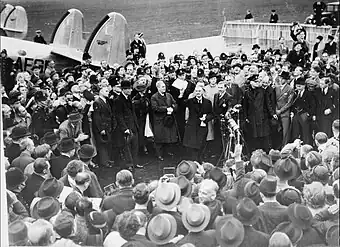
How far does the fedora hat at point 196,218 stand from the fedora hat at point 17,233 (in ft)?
3.96

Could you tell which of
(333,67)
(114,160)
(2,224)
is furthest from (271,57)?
(2,224)

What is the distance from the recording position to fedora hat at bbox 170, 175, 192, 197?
4.50m

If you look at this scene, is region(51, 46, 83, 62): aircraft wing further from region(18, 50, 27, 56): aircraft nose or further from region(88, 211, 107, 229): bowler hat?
region(88, 211, 107, 229): bowler hat

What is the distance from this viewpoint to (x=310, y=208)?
439 cm

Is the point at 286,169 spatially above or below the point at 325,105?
below

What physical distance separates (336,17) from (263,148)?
1.06 metres

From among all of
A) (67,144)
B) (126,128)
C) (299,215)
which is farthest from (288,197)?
(67,144)

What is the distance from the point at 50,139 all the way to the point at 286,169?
1771mm

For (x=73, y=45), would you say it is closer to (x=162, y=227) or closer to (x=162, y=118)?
(x=162, y=118)

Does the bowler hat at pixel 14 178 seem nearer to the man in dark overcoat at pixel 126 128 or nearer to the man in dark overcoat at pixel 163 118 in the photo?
the man in dark overcoat at pixel 126 128

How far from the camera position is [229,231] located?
4316 mm

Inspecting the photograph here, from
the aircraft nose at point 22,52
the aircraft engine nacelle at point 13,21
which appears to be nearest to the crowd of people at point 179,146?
the aircraft nose at point 22,52

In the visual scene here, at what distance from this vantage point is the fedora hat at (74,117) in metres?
4.84

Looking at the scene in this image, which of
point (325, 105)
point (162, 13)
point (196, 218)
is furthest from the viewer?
point (162, 13)
